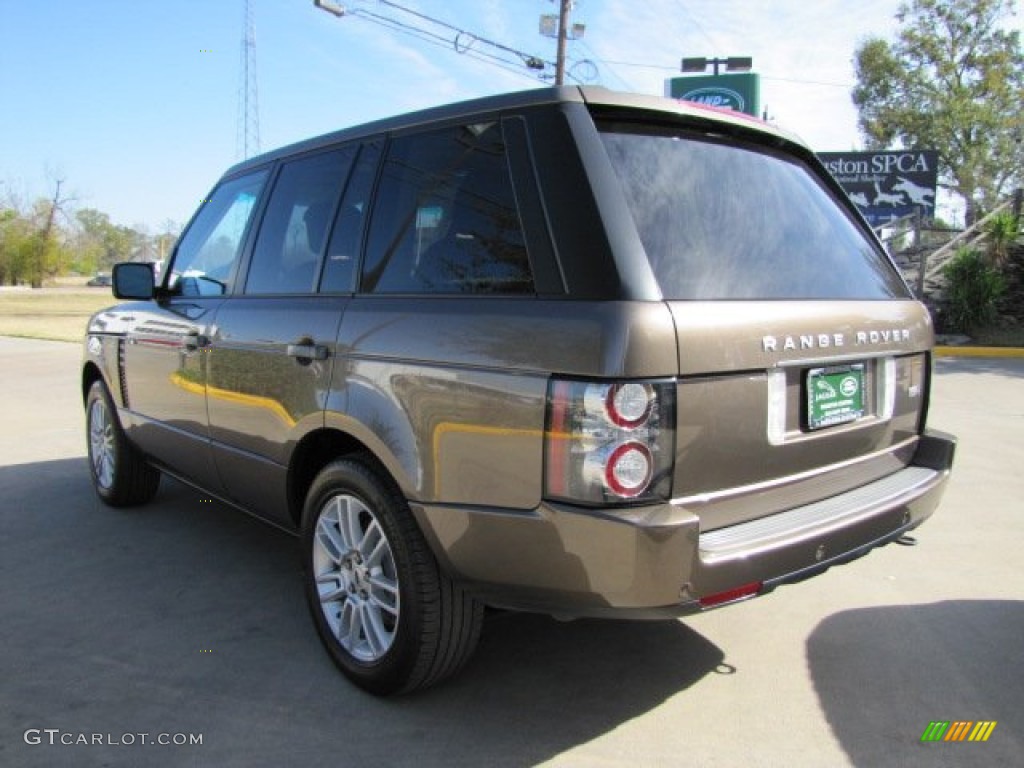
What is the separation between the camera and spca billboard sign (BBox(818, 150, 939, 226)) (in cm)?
2081

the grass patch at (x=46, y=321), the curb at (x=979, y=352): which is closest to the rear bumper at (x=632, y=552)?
the curb at (x=979, y=352)

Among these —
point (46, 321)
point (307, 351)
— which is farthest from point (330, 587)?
point (46, 321)

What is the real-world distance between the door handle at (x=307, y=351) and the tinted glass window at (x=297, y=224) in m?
0.28

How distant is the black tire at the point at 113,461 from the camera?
4.83 m

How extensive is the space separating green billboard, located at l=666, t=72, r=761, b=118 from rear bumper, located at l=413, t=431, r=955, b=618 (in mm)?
20019

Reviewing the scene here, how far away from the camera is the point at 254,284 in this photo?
354 cm

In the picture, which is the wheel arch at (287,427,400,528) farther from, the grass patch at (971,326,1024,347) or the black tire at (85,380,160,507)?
the grass patch at (971,326,1024,347)

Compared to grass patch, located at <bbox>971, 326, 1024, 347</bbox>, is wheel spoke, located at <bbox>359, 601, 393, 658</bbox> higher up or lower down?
lower down

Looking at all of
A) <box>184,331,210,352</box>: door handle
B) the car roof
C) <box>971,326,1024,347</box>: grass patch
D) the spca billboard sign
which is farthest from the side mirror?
the spca billboard sign

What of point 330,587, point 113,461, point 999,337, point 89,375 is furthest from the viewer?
point 999,337

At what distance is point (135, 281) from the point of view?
4.34 m

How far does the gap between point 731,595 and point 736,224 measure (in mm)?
1190

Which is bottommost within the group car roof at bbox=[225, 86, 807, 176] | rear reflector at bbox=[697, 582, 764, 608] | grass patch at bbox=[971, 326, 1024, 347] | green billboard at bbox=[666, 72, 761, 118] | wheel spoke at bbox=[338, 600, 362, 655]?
wheel spoke at bbox=[338, 600, 362, 655]

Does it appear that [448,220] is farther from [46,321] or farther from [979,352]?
[46,321]
